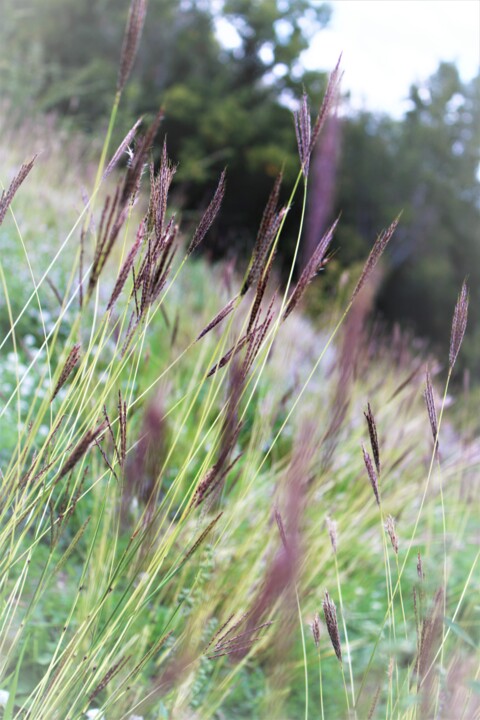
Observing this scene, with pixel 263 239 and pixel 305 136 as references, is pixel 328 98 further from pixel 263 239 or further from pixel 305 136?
pixel 263 239

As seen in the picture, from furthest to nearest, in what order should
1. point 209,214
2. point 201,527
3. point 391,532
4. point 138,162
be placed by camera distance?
1. point 201,527
2. point 391,532
3. point 209,214
4. point 138,162

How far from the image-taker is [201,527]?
1.12 metres

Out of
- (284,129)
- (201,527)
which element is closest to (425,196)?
(284,129)

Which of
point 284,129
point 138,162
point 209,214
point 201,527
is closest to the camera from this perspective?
point 138,162

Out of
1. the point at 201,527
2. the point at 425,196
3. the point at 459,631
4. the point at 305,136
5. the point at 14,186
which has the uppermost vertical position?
the point at 425,196

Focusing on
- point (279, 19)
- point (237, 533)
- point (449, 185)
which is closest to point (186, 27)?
point (279, 19)

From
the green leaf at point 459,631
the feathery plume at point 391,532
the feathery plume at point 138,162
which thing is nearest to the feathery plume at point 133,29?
the feathery plume at point 138,162

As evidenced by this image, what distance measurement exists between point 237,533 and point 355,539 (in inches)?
15.8

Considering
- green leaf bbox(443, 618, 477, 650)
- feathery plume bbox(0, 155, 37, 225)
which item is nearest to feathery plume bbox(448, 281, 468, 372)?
green leaf bbox(443, 618, 477, 650)

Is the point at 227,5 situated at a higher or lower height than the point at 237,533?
higher

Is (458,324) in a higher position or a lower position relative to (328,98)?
lower

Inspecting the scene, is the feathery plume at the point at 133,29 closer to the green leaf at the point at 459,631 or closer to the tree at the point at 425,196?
the green leaf at the point at 459,631

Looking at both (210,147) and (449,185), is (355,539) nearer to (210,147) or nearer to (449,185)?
(210,147)

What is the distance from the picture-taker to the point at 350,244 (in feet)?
48.7
